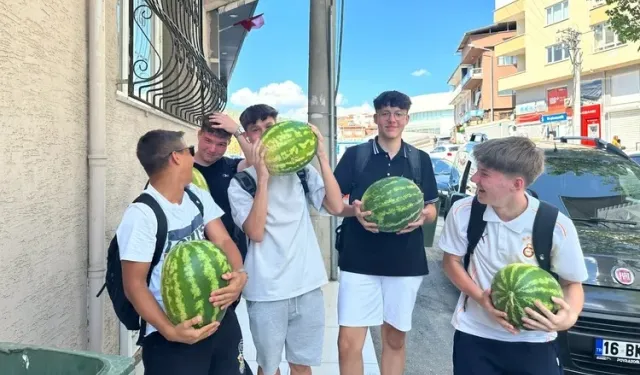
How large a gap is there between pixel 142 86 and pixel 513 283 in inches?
126

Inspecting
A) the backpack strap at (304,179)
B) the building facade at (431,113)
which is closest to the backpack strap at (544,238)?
the backpack strap at (304,179)

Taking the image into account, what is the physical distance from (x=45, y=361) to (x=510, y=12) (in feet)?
158

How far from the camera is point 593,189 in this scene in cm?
456

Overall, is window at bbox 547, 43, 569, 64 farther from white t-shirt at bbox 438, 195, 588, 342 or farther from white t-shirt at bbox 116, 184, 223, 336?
white t-shirt at bbox 116, 184, 223, 336

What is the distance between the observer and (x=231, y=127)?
301 centimetres

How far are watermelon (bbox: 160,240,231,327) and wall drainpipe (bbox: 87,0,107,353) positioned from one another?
1.35m

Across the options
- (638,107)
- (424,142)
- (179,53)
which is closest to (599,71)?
(638,107)

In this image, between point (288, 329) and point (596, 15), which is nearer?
point (288, 329)

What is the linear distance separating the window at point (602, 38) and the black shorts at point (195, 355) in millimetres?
35273

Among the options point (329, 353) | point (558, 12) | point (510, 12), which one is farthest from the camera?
point (510, 12)

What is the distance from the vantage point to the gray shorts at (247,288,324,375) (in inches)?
106

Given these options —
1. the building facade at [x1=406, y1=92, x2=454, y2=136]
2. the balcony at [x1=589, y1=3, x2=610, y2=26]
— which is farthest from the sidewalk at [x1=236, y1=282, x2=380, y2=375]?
the building facade at [x1=406, y1=92, x2=454, y2=136]

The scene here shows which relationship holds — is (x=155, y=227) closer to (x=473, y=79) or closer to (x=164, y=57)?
(x=164, y=57)

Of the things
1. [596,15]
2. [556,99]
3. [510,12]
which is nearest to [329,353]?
[596,15]
